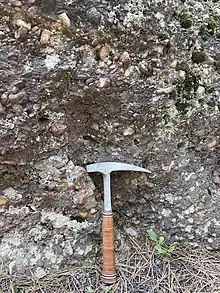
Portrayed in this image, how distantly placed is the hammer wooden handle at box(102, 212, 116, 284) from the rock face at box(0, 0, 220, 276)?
3.9 inches

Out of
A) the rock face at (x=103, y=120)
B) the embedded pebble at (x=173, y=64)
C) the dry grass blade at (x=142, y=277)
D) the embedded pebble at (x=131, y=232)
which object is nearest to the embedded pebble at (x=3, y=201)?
the rock face at (x=103, y=120)

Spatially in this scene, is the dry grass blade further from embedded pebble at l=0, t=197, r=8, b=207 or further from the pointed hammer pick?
embedded pebble at l=0, t=197, r=8, b=207

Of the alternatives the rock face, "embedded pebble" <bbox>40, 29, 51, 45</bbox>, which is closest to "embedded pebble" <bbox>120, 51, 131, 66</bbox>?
the rock face

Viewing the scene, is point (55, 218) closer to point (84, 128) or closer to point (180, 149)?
point (84, 128)

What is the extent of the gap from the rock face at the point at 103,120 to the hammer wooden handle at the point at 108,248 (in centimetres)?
10

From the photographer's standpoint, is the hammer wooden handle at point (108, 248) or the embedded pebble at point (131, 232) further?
the embedded pebble at point (131, 232)

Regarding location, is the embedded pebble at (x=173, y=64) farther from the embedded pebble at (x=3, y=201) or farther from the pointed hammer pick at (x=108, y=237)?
the embedded pebble at (x=3, y=201)

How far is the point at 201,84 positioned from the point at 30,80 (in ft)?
2.35

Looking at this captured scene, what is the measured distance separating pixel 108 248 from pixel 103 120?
51cm

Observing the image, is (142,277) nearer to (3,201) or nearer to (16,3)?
(3,201)

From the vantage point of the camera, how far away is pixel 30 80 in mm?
1560

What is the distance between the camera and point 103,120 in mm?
1700

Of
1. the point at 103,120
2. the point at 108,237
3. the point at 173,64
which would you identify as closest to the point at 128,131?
the point at 103,120

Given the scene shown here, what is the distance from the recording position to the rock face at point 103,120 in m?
1.57
